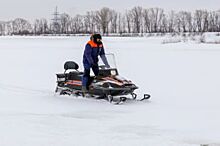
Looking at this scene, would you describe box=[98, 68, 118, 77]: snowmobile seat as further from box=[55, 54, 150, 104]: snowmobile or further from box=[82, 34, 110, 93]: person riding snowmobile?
box=[82, 34, 110, 93]: person riding snowmobile

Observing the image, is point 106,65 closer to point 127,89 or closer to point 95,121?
point 127,89

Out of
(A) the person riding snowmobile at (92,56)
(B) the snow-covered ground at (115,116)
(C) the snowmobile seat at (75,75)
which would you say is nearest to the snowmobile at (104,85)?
(C) the snowmobile seat at (75,75)

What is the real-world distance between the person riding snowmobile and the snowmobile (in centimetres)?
10

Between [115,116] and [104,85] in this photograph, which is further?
[104,85]

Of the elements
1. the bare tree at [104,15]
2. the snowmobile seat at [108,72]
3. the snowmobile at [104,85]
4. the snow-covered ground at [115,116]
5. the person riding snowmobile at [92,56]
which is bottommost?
the snow-covered ground at [115,116]

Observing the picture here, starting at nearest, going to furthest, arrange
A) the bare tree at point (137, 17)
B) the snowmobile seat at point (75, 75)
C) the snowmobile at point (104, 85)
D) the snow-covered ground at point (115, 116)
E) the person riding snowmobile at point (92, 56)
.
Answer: the snow-covered ground at point (115, 116), the snowmobile at point (104, 85), the person riding snowmobile at point (92, 56), the snowmobile seat at point (75, 75), the bare tree at point (137, 17)

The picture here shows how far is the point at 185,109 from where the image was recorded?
7328mm

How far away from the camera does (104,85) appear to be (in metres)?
8.19

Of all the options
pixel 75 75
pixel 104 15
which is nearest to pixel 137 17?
pixel 104 15

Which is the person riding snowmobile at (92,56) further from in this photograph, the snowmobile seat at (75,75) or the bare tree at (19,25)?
the bare tree at (19,25)

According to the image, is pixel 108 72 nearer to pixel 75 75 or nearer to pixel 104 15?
pixel 75 75

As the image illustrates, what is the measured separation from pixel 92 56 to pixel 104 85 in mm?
774

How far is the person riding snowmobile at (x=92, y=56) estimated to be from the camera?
839 cm

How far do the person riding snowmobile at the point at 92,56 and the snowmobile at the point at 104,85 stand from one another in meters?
0.10
